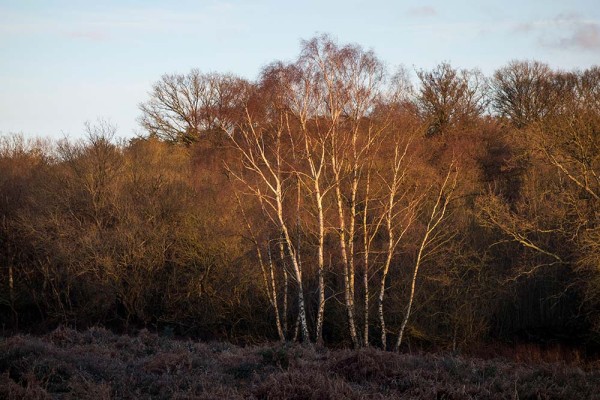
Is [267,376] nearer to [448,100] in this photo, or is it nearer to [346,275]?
[346,275]

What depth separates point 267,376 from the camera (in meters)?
9.42

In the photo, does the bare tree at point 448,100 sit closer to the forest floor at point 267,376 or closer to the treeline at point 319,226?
the treeline at point 319,226

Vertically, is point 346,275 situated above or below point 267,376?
above

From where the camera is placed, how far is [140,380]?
911 cm

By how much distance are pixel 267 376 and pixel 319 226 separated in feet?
47.2

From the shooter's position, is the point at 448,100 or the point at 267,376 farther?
the point at 448,100

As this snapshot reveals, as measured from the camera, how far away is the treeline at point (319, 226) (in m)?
23.2

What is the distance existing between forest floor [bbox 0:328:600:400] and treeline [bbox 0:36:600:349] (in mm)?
12004

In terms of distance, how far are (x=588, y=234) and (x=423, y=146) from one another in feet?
25.6

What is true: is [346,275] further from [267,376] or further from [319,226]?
[267,376]

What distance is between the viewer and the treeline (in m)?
23.2

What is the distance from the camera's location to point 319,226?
23672 mm

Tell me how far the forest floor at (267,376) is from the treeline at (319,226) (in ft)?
39.4

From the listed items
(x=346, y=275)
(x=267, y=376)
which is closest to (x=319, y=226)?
(x=346, y=275)
